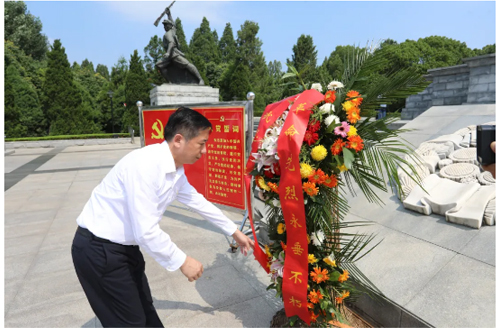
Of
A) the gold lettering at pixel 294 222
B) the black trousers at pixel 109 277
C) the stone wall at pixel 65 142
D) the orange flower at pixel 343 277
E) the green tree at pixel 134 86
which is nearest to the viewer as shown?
the black trousers at pixel 109 277

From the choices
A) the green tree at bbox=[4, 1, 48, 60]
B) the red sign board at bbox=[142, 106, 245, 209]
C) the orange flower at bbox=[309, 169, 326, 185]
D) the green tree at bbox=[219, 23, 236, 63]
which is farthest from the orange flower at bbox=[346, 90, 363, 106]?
the green tree at bbox=[219, 23, 236, 63]

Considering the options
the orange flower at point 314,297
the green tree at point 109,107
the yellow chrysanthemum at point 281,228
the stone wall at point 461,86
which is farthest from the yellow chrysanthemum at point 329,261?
the green tree at point 109,107

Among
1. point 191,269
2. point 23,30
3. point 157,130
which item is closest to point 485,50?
point 157,130

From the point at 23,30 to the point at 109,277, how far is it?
118 ft

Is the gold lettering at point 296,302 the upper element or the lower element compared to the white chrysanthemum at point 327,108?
lower

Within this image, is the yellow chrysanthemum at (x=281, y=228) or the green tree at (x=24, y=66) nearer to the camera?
the yellow chrysanthemum at (x=281, y=228)

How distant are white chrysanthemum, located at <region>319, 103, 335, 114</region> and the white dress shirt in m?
0.82

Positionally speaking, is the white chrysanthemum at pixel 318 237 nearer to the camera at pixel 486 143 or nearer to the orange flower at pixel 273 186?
the orange flower at pixel 273 186

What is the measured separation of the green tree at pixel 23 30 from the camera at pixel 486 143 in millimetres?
35141

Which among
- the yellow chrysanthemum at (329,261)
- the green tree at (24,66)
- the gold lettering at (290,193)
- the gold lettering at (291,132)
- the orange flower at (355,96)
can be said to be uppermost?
the green tree at (24,66)

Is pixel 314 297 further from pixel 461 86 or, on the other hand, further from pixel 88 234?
pixel 461 86

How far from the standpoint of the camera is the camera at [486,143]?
4.46 ft

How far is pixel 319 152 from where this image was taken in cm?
154

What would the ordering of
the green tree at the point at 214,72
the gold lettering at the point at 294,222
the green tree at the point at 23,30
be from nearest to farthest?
the gold lettering at the point at 294,222 → the green tree at the point at 23,30 → the green tree at the point at 214,72
